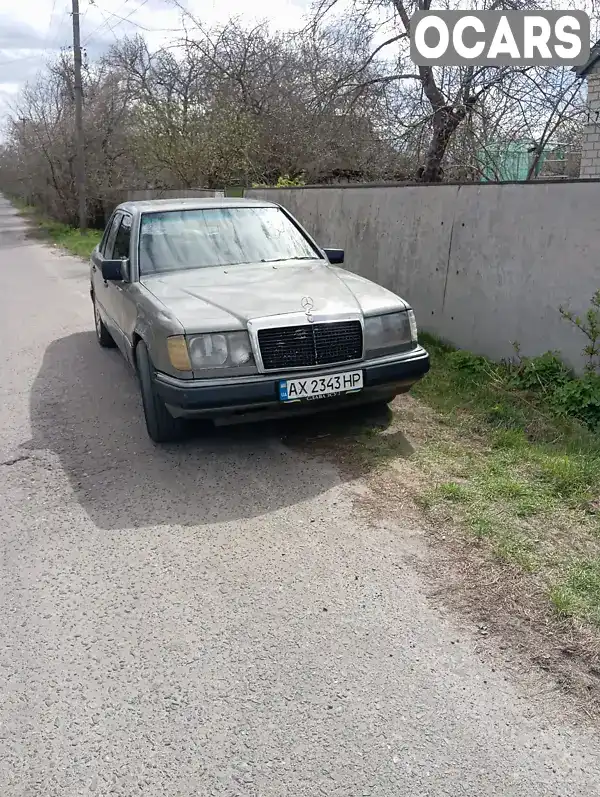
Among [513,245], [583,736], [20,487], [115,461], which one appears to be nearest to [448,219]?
[513,245]

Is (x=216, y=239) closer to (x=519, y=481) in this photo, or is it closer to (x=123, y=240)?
(x=123, y=240)

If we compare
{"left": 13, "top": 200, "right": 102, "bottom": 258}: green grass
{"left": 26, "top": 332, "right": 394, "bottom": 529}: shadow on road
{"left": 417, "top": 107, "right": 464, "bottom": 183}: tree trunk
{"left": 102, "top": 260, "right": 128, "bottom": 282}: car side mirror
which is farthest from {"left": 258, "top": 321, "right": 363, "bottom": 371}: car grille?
{"left": 13, "top": 200, "right": 102, "bottom": 258}: green grass

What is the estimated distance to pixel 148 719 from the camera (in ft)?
7.69

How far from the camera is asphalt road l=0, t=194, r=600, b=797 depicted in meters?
2.14

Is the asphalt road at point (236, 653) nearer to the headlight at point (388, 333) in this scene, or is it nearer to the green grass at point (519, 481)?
the green grass at point (519, 481)

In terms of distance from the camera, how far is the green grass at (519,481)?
10.3ft

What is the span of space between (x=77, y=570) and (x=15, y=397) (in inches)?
124

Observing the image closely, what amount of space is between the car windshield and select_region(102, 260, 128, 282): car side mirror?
15 cm

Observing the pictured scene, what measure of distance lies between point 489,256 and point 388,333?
7.08ft

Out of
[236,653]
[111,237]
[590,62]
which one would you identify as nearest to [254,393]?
[236,653]

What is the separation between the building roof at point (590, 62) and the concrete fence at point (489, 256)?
4.63 m

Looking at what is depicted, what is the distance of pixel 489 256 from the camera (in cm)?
614

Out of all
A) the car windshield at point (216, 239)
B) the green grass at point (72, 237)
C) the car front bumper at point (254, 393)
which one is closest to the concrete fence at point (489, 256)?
the car windshield at point (216, 239)

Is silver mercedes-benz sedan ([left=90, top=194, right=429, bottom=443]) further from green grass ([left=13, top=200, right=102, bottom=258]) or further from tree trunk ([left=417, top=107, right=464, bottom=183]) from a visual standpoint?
green grass ([left=13, top=200, right=102, bottom=258])
